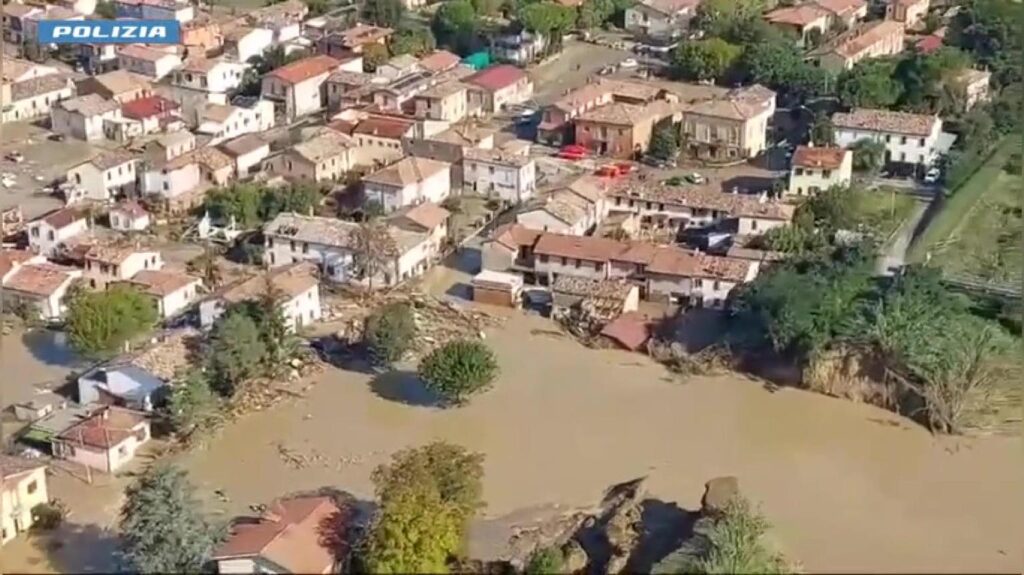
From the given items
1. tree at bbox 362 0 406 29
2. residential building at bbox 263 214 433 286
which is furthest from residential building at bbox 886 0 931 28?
residential building at bbox 263 214 433 286

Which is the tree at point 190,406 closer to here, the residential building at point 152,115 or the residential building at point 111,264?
the residential building at point 111,264

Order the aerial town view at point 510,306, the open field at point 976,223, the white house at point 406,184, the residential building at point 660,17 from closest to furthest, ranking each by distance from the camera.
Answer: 1. the aerial town view at point 510,306
2. the open field at point 976,223
3. the white house at point 406,184
4. the residential building at point 660,17

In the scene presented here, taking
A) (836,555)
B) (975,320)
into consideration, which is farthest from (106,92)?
(836,555)

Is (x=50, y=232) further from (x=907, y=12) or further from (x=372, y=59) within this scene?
(x=907, y=12)

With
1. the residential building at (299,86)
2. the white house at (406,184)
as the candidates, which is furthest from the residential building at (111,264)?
the residential building at (299,86)

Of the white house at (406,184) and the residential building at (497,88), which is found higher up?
the white house at (406,184)

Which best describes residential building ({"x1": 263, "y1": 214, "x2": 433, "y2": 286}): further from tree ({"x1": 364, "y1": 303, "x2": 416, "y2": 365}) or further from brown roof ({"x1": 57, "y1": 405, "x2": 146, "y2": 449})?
brown roof ({"x1": 57, "y1": 405, "x2": 146, "y2": 449})

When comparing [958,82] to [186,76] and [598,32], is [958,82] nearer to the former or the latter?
[598,32]

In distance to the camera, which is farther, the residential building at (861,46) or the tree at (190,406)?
the residential building at (861,46)
